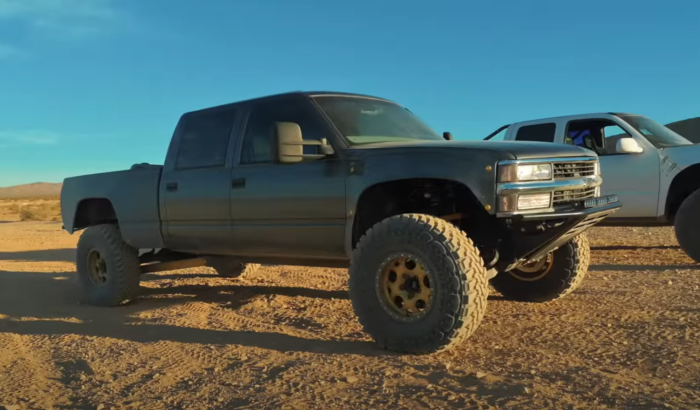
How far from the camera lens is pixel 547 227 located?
13.5 feet

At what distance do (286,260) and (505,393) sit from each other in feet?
8.14

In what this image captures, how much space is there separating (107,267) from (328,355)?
3.36 m

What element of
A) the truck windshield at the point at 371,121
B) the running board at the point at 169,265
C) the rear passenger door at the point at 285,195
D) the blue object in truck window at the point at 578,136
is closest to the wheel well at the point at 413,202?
the rear passenger door at the point at 285,195

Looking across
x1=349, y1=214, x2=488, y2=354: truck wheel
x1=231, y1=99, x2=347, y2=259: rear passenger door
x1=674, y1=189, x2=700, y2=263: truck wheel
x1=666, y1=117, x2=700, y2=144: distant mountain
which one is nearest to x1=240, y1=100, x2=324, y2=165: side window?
x1=231, y1=99, x2=347, y2=259: rear passenger door

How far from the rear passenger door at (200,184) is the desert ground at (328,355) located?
733 mm

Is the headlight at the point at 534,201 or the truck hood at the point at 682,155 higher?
the truck hood at the point at 682,155

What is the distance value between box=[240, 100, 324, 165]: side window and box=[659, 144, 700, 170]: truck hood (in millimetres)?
5449

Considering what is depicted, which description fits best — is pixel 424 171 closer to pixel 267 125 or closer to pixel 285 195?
pixel 285 195

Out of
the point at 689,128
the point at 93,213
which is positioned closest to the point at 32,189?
the point at 689,128

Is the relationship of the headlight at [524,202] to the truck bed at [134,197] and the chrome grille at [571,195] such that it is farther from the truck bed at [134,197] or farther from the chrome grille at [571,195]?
the truck bed at [134,197]

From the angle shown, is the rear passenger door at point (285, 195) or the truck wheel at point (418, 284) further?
the rear passenger door at point (285, 195)

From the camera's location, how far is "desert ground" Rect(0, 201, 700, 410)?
3.14 meters

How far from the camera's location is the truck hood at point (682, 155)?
7.62 metres

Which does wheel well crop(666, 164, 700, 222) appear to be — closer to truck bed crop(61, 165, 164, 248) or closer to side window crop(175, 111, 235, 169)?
side window crop(175, 111, 235, 169)
